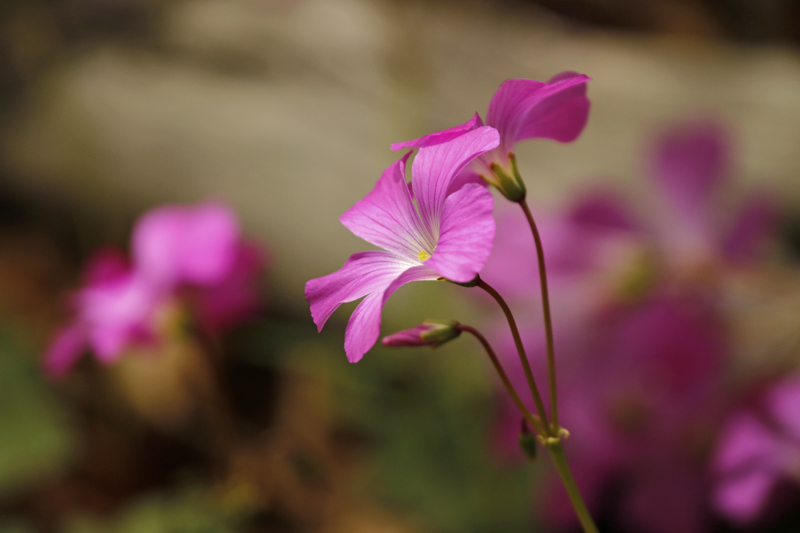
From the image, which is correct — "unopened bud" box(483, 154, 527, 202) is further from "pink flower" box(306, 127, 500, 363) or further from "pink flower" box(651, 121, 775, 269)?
"pink flower" box(651, 121, 775, 269)

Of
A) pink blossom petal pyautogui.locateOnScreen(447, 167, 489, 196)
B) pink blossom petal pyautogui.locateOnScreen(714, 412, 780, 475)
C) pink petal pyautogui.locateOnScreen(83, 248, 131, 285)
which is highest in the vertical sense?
pink blossom petal pyautogui.locateOnScreen(447, 167, 489, 196)

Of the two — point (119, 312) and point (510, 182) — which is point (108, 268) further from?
point (510, 182)

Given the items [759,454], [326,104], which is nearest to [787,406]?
[759,454]

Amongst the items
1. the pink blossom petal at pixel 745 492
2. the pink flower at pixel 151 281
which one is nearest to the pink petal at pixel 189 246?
the pink flower at pixel 151 281

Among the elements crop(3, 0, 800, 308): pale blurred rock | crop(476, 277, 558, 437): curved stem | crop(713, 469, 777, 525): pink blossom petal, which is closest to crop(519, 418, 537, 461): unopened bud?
crop(476, 277, 558, 437): curved stem

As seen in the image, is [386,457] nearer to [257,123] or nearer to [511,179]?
[511,179]

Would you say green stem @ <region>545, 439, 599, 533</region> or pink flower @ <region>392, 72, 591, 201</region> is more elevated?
pink flower @ <region>392, 72, 591, 201</region>

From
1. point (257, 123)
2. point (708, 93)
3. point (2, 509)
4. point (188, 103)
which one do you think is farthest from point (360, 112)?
point (2, 509)
